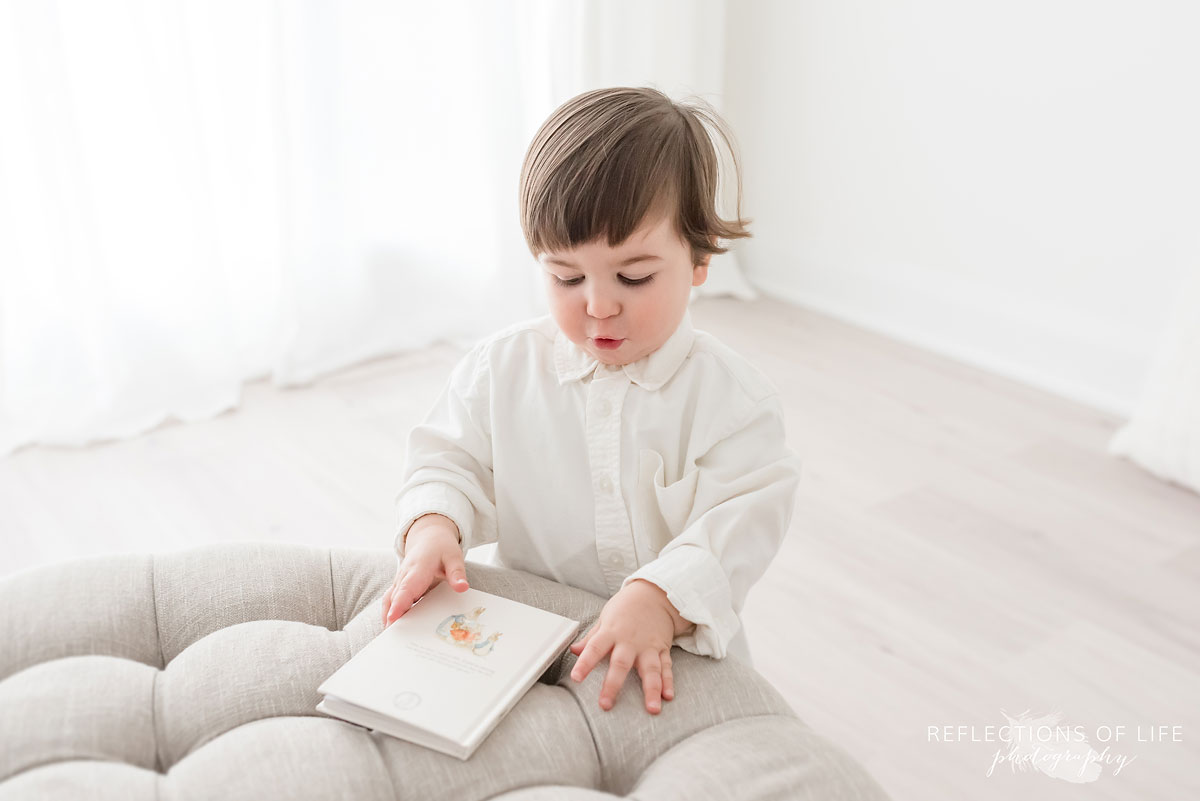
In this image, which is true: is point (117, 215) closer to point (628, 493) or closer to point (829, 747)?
point (628, 493)

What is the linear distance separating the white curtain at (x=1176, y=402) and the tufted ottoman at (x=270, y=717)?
128 cm

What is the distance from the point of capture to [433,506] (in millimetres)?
1066

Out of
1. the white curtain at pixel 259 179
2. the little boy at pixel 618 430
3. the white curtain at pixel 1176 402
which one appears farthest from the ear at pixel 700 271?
the white curtain at pixel 259 179

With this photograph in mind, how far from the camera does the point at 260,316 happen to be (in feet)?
7.84

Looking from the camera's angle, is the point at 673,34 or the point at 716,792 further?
the point at 673,34

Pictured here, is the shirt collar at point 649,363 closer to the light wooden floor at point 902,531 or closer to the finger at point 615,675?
the finger at point 615,675

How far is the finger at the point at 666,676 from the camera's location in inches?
36.6

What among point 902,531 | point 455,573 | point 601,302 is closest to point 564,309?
point 601,302

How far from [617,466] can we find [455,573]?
189mm

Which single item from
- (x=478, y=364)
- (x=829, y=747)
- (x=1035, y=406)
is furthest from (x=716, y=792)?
(x=1035, y=406)

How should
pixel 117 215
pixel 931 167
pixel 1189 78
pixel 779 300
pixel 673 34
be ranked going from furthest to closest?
pixel 779 300, pixel 673 34, pixel 931 167, pixel 117 215, pixel 1189 78

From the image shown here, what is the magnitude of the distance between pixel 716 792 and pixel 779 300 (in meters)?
2.12

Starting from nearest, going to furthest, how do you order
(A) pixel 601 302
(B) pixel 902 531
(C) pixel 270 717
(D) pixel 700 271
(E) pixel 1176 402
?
(C) pixel 270 717 → (A) pixel 601 302 → (D) pixel 700 271 → (B) pixel 902 531 → (E) pixel 1176 402

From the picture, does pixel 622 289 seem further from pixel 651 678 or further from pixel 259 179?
pixel 259 179
